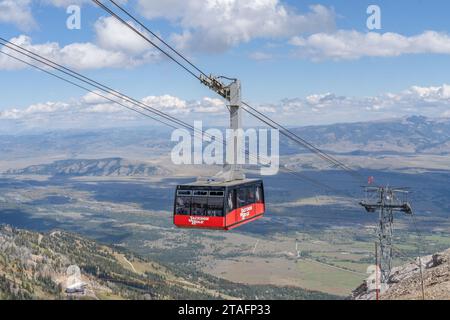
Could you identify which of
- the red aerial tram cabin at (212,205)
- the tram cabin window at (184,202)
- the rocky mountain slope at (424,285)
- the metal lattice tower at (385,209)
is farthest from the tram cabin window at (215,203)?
the metal lattice tower at (385,209)

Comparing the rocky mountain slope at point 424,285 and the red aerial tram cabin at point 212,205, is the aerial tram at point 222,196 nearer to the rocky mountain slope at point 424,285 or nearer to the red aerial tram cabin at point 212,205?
the red aerial tram cabin at point 212,205

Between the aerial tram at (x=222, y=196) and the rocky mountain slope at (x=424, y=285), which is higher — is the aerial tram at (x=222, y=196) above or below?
above

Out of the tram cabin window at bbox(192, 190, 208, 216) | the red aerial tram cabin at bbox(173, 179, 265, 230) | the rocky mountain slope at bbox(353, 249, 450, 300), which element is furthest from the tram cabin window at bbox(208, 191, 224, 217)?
the rocky mountain slope at bbox(353, 249, 450, 300)

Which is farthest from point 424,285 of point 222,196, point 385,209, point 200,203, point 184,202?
point 184,202

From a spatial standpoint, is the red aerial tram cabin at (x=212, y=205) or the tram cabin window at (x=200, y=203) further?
the tram cabin window at (x=200, y=203)

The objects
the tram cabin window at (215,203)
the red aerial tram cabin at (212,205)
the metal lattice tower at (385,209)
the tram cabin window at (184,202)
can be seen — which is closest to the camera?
the tram cabin window at (215,203)
